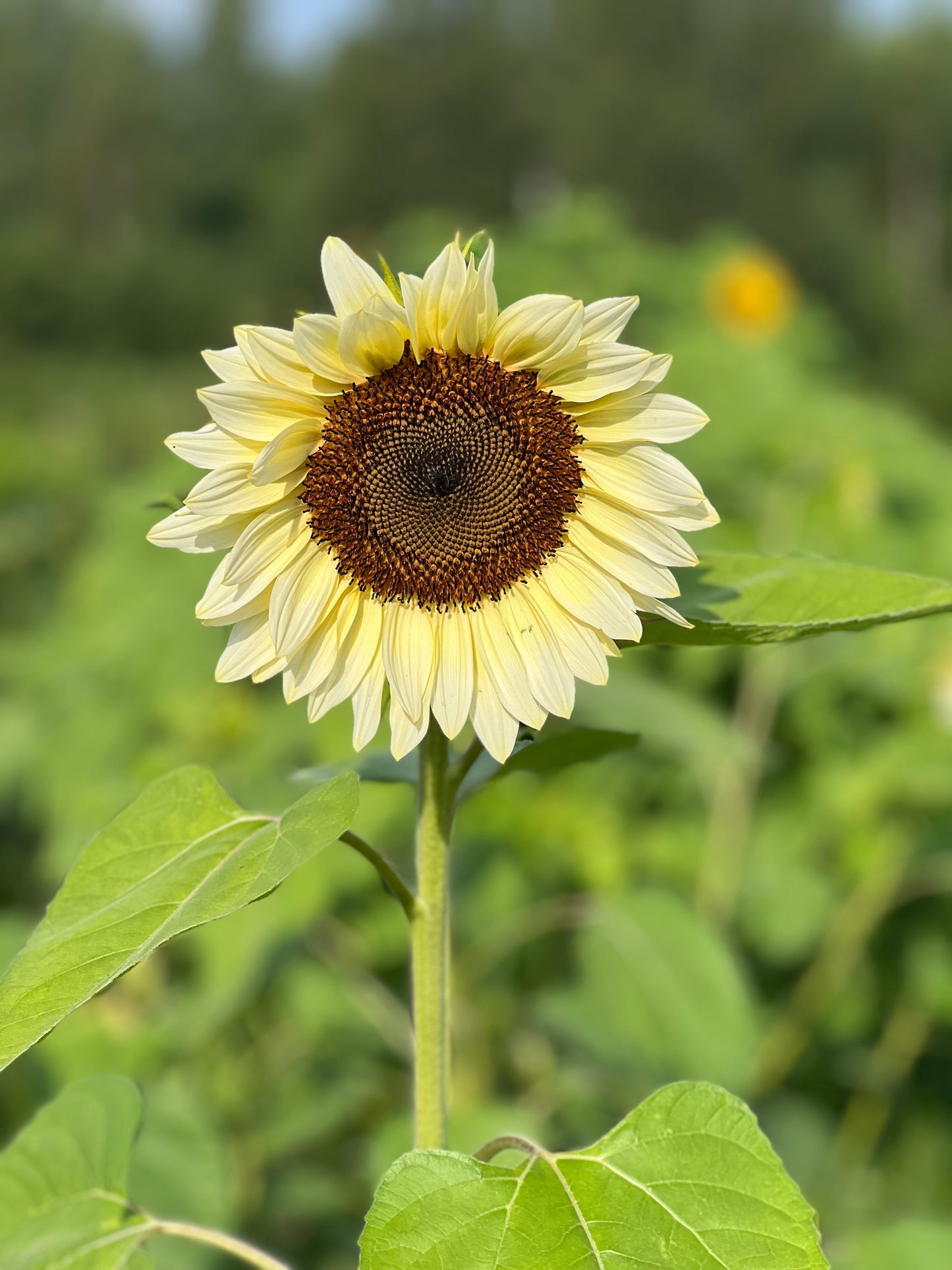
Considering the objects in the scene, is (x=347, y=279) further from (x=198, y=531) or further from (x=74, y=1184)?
(x=74, y=1184)

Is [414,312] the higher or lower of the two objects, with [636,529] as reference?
higher

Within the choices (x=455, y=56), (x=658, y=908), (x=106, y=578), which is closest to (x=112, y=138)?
(x=455, y=56)

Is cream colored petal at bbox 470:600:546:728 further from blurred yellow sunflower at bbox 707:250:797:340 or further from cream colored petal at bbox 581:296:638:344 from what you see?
blurred yellow sunflower at bbox 707:250:797:340

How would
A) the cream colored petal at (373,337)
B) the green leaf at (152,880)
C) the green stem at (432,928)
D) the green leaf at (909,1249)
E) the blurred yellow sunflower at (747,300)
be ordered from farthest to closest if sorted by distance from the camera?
the blurred yellow sunflower at (747,300) < the green leaf at (909,1249) < the green stem at (432,928) < the cream colored petal at (373,337) < the green leaf at (152,880)

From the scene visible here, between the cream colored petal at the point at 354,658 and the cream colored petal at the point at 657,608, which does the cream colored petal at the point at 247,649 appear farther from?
the cream colored petal at the point at 657,608

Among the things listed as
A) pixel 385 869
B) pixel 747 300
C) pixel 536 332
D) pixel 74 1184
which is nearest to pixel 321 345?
pixel 536 332

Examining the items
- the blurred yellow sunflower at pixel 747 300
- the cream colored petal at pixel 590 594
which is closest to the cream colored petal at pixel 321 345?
the cream colored petal at pixel 590 594

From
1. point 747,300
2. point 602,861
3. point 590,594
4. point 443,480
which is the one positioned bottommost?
point 602,861
